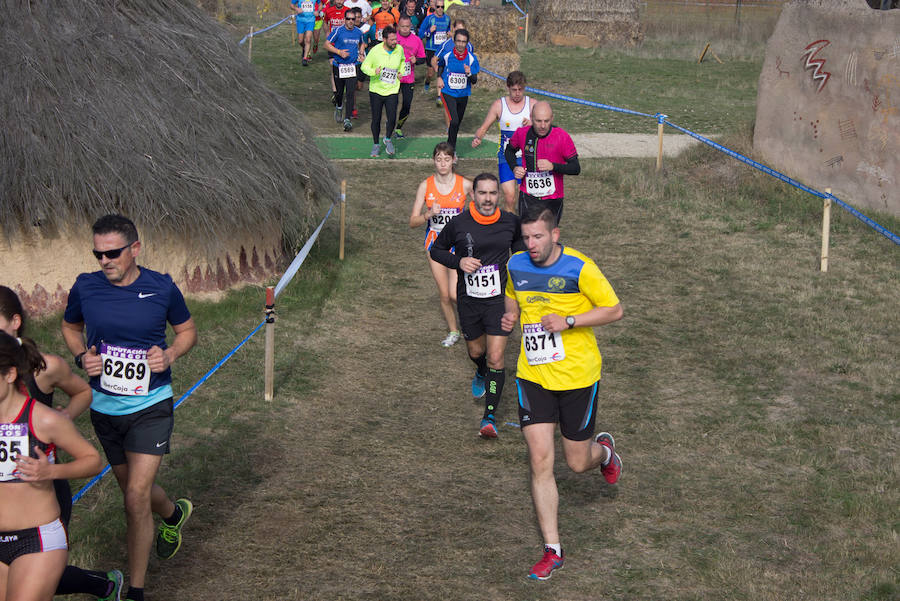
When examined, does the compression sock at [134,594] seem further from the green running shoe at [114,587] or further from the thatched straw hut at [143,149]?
the thatched straw hut at [143,149]

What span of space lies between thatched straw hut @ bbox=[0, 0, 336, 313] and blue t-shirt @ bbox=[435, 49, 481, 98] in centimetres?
503

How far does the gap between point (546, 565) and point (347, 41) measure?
44.6 ft

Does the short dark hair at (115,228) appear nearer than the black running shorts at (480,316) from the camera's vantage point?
Yes

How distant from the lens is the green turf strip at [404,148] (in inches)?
656

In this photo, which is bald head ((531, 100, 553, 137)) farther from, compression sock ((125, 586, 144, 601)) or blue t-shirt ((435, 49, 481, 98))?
blue t-shirt ((435, 49, 481, 98))

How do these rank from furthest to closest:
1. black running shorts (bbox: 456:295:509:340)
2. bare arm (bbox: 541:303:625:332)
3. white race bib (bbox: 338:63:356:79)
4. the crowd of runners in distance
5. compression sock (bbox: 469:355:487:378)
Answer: white race bib (bbox: 338:63:356:79), compression sock (bbox: 469:355:487:378), black running shorts (bbox: 456:295:509:340), bare arm (bbox: 541:303:625:332), the crowd of runners in distance

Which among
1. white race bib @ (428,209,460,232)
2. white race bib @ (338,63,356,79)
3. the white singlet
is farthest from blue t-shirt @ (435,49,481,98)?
white race bib @ (428,209,460,232)

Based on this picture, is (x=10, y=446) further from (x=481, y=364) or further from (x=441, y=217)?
(x=441, y=217)

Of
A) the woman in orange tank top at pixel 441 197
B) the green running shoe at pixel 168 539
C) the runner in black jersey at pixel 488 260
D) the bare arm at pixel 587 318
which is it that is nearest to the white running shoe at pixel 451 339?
the woman in orange tank top at pixel 441 197

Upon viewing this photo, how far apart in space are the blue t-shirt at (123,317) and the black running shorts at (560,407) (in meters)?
1.95

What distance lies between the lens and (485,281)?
7.51m

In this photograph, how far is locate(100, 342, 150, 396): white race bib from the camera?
5.02 m

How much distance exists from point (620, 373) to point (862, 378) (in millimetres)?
1999

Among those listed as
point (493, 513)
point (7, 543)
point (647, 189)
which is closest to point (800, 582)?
point (493, 513)
